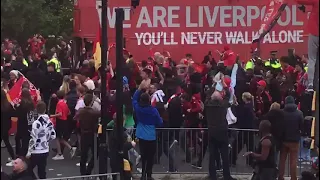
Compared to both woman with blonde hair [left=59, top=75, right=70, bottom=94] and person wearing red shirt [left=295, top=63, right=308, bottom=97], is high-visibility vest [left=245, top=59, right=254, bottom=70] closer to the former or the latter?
person wearing red shirt [left=295, top=63, right=308, bottom=97]

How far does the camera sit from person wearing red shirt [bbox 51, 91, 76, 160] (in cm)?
1556

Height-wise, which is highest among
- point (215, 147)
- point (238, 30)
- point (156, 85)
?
point (238, 30)

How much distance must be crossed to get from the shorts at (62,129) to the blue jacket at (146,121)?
2667 millimetres

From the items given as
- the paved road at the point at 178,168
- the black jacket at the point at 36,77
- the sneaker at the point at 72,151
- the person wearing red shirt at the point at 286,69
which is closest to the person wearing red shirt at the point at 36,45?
the black jacket at the point at 36,77

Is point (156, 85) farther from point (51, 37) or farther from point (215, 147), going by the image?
point (51, 37)

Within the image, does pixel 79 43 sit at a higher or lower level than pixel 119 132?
higher

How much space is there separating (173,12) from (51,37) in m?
16.5

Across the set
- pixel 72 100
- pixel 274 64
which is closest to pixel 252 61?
pixel 274 64

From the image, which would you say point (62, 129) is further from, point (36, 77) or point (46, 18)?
point (46, 18)

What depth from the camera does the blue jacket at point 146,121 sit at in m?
13.3

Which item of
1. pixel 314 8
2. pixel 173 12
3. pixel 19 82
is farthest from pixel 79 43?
pixel 314 8

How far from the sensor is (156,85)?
1586cm

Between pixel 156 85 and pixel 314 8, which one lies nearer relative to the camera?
pixel 314 8

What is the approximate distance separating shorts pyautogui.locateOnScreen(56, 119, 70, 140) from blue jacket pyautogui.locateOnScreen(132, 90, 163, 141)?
267 centimetres
